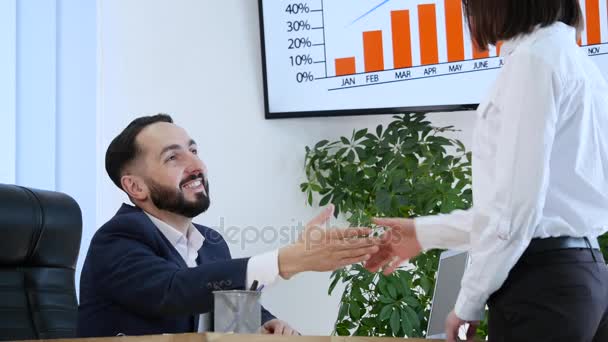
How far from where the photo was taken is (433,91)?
3.35 meters

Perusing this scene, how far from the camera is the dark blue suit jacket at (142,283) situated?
184 cm

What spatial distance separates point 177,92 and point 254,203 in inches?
22.1

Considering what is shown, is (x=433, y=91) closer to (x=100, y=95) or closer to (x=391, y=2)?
(x=391, y=2)

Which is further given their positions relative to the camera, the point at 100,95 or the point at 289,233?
the point at 289,233

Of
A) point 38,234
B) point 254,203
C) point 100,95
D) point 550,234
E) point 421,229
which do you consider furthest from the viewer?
point 254,203

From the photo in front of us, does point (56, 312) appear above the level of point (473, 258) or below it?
below

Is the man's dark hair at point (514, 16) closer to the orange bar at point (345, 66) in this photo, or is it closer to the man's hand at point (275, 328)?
the man's hand at point (275, 328)

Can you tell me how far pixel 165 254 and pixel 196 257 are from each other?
0.20 m

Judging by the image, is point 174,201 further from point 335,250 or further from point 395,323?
point 395,323

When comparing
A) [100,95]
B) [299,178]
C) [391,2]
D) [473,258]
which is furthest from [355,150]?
[473,258]

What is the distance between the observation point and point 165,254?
2080 millimetres

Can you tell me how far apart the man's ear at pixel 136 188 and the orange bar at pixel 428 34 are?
150 centimetres

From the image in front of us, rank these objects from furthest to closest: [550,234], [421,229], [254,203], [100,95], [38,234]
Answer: [254,203] → [100,95] → [38,234] → [421,229] → [550,234]

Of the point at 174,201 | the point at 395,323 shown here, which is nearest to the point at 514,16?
the point at 174,201
